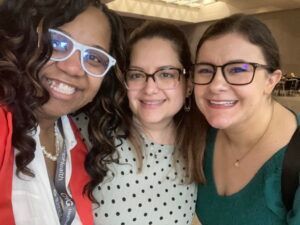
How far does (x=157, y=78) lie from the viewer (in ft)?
6.98

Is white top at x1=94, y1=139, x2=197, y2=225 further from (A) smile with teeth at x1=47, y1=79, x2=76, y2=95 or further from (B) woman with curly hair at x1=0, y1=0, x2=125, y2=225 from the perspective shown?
(A) smile with teeth at x1=47, y1=79, x2=76, y2=95

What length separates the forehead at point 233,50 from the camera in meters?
1.86

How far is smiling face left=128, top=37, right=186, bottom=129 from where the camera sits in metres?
2.12

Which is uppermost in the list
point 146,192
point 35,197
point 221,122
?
point 221,122

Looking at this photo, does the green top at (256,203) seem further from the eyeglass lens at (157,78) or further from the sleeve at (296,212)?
the eyeglass lens at (157,78)

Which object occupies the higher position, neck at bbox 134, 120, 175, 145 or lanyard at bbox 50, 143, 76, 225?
neck at bbox 134, 120, 175, 145

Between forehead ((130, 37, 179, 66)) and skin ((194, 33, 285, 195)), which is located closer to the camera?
skin ((194, 33, 285, 195))

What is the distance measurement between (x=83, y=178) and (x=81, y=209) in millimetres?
170

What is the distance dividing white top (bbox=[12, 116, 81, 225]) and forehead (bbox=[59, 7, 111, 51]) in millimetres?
498

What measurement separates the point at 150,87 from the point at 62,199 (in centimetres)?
76

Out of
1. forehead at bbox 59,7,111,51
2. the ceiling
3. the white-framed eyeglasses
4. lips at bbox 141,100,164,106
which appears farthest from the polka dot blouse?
the ceiling

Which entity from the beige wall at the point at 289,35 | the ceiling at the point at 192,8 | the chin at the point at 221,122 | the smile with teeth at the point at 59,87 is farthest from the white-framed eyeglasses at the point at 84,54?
the ceiling at the point at 192,8

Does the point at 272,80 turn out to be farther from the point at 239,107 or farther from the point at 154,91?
the point at 154,91

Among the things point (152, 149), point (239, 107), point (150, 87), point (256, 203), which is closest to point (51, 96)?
point (150, 87)
